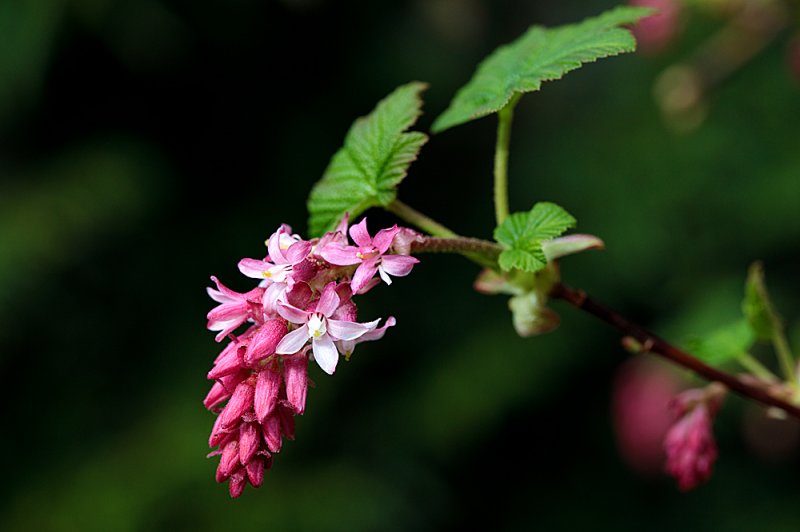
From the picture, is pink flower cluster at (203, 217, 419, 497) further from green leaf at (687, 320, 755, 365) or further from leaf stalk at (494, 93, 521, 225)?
green leaf at (687, 320, 755, 365)

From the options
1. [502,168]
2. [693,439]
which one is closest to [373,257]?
[502,168]

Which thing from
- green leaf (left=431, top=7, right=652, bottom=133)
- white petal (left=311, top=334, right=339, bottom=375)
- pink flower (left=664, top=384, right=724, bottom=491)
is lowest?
pink flower (left=664, top=384, right=724, bottom=491)

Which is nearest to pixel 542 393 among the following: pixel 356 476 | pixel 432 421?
pixel 432 421

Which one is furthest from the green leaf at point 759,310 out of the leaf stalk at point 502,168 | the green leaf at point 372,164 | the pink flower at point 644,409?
the pink flower at point 644,409

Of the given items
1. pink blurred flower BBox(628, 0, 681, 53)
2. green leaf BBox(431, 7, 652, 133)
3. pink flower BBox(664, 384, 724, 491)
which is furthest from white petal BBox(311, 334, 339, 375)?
pink blurred flower BBox(628, 0, 681, 53)

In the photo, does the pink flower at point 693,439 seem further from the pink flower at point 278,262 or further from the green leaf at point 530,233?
the pink flower at point 278,262

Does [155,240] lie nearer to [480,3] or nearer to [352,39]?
[352,39]
